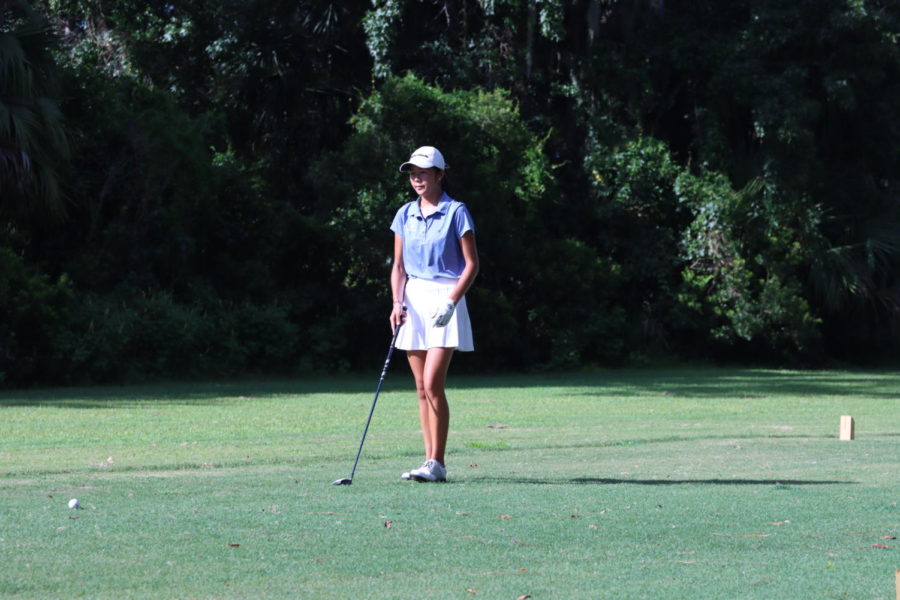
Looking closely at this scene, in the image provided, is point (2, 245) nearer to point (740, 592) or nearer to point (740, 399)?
point (740, 399)

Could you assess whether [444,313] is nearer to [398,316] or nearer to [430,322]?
[430,322]

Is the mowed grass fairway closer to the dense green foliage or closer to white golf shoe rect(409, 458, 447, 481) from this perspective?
white golf shoe rect(409, 458, 447, 481)

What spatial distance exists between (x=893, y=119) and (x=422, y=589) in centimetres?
2608

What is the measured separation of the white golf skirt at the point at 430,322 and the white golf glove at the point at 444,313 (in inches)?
3.3

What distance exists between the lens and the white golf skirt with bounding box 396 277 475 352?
8242 mm

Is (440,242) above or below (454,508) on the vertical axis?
above

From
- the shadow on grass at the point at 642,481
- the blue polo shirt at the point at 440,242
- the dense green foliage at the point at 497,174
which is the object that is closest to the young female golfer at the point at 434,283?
the blue polo shirt at the point at 440,242

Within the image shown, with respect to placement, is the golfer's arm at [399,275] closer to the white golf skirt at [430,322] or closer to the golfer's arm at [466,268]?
the white golf skirt at [430,322]

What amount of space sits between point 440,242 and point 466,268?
24 cm

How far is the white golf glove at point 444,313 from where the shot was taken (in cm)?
807

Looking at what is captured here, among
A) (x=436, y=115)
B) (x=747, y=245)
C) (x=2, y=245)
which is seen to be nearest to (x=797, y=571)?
(x=2, y=245)

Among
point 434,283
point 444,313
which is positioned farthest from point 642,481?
point 434,283

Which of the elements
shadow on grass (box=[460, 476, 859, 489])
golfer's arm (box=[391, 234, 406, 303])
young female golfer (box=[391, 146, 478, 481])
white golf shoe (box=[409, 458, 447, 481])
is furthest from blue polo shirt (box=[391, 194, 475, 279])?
shadow on grass (box=[460, 476, 859, 489])

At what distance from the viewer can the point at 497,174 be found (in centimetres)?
2566
